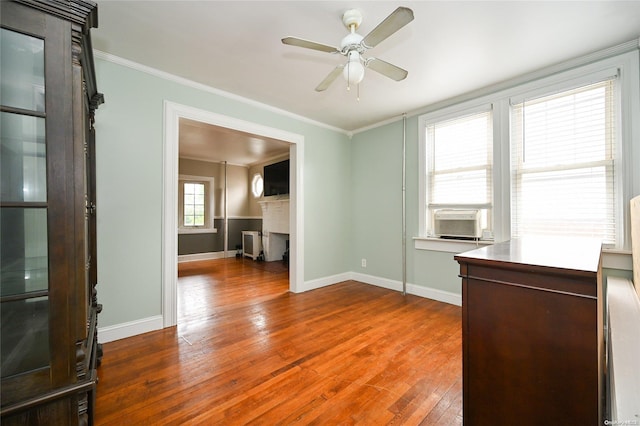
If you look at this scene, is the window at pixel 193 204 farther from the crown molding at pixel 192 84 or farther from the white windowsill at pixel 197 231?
the crown molding at pixel 192 84

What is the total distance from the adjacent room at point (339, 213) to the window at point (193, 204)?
8.25 feet

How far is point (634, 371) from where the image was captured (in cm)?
75

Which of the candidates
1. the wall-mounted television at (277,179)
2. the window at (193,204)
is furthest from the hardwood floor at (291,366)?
the window at (193,204)

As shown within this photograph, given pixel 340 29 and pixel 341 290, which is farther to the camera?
pixel 341 290

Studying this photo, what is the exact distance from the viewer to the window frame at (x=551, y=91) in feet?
7.04

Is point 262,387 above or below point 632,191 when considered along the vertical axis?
below

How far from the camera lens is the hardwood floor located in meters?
1.47

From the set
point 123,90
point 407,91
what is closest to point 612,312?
point 407,91

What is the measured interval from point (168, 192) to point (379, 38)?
2271 millimetres

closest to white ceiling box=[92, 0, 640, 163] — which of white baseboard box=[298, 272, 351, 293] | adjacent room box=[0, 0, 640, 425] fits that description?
adjacent room box=[0, 0, 640, 425]

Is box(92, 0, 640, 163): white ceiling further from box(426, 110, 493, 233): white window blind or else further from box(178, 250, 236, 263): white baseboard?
box(178, 250, 236, 263): white baseboard

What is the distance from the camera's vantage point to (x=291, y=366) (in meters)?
1.92

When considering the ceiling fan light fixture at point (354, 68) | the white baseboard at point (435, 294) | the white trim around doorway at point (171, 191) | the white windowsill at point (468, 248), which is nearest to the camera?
the ceiling fan light fixture at point (354, 68)

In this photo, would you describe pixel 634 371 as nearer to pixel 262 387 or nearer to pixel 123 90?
pixel 262 387
